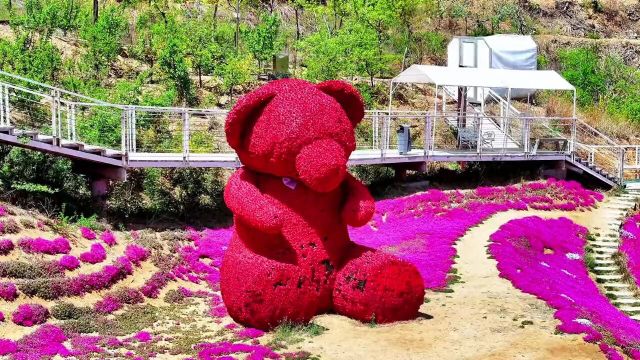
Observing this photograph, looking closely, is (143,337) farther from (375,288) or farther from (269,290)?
(375,288)

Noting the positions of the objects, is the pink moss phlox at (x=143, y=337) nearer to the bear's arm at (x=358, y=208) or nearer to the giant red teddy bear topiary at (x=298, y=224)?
the giant red teddy bear topiary at (x=298, y=224)

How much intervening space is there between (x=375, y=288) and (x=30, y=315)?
223 inches

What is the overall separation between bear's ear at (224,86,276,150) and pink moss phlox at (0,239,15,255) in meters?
5.37

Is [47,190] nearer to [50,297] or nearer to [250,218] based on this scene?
[50,297]

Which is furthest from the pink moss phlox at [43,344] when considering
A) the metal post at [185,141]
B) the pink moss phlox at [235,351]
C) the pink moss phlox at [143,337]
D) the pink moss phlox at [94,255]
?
the metal post at [185,141]

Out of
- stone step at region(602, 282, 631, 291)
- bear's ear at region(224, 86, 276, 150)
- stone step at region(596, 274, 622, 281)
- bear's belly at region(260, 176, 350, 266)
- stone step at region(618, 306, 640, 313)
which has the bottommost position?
stone step at region(618, 306, 640, 313)

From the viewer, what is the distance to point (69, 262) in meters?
14.9

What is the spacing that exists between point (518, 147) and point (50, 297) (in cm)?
1975

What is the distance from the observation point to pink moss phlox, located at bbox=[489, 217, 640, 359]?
12.3m

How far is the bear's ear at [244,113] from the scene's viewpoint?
12039mm

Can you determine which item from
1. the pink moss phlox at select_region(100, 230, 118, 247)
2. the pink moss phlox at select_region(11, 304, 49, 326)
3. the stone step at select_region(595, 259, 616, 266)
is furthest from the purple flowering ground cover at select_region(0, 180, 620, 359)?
Result: the stone step at select_region(595, 259, 616, 266)

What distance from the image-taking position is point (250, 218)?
11.7 metres

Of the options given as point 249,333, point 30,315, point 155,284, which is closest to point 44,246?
point 155,284

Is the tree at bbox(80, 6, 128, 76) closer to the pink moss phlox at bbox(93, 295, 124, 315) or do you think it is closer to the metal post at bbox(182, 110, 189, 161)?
the metal post at bbox(182, 110, 189, 161)
